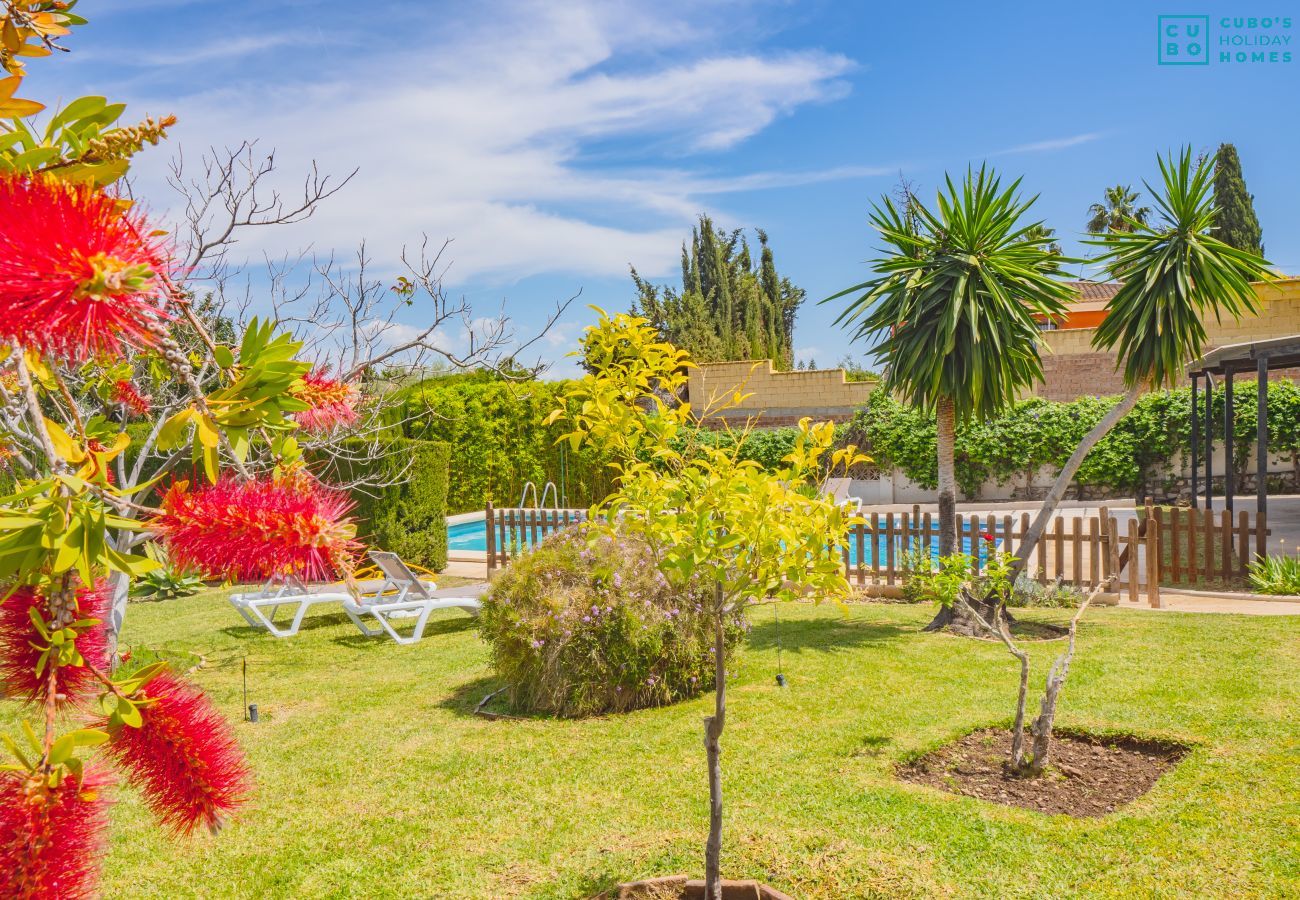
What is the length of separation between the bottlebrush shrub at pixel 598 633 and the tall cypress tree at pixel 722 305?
64.8 feet

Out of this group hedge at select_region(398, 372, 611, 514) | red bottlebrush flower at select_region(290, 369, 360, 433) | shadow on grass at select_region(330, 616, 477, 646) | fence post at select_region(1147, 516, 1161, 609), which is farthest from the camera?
hedge at select_region(398, 372, 611, 514)

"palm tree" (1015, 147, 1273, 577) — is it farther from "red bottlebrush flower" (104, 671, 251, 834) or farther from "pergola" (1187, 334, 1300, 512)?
"red bottlebrush flower" (104, 671, 251, 834)

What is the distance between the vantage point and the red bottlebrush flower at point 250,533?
984 millimetres

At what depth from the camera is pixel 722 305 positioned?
29656 mm

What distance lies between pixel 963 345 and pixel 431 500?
8.87 metres

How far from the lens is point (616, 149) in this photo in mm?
20438

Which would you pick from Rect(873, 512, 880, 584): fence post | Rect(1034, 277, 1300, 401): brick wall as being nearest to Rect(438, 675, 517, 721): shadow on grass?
Rect(873, 512, 880, 584): fence post

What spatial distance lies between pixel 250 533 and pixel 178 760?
11.2 inches

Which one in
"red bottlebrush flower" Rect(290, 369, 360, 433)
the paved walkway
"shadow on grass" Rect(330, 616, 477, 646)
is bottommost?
"shadow on grass" Rect(330, 616, 477, 646)

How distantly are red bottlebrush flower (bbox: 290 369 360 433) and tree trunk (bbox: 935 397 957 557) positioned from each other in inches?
313

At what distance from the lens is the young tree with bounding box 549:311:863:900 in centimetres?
308

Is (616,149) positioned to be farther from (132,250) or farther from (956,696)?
(132,250)

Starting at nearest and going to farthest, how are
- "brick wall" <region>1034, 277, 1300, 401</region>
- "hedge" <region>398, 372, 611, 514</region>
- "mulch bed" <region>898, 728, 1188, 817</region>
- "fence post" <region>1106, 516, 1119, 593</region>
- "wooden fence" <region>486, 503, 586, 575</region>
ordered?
"mulch bed" <region>898, 728, 1188, 817</region>, "fence post" <region>1106, 516, 1119, 593</region>, "wooden fence" <region>486, 503, 586, 575</region>, "hedge" <region>398, 372, 611, 514</region>, "brick wall" <region>1034, 277, 1300, 401</region>

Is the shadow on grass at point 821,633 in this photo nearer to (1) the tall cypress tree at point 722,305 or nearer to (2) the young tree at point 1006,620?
(2) the young tree at point 1006,620
